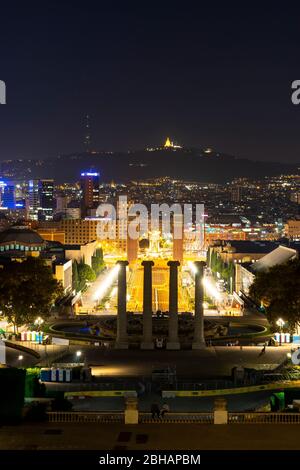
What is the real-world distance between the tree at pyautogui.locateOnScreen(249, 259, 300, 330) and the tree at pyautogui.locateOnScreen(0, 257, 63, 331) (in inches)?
385

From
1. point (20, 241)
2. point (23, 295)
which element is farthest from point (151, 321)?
point (20, 241)

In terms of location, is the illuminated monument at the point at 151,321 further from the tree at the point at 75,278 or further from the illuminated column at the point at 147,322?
the tree at the point at 75,278

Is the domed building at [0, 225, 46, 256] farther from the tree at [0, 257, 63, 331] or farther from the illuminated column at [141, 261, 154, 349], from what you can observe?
the illuminated column at [141, 261, 154, 349]

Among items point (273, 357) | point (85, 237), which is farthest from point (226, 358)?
point (85, 237)

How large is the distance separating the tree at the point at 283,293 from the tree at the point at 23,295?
9787 mm

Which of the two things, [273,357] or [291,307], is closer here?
[273,357]

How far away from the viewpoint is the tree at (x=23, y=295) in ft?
144

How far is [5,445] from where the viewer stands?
19.4 metres

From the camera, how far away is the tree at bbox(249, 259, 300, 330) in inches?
A: 1633

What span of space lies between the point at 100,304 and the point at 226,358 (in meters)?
28.0

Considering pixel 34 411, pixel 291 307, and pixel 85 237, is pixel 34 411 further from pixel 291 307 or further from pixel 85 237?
pixel 85 237

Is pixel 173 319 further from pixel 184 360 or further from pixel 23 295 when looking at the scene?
pixel 23 295

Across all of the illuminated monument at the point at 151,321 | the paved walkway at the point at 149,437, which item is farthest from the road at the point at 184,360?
the paved walkway at the point at 149,437

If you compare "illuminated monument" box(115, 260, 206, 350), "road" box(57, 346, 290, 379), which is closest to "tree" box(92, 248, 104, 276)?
"illuminated monument" box(115, 260, 206, 350)
